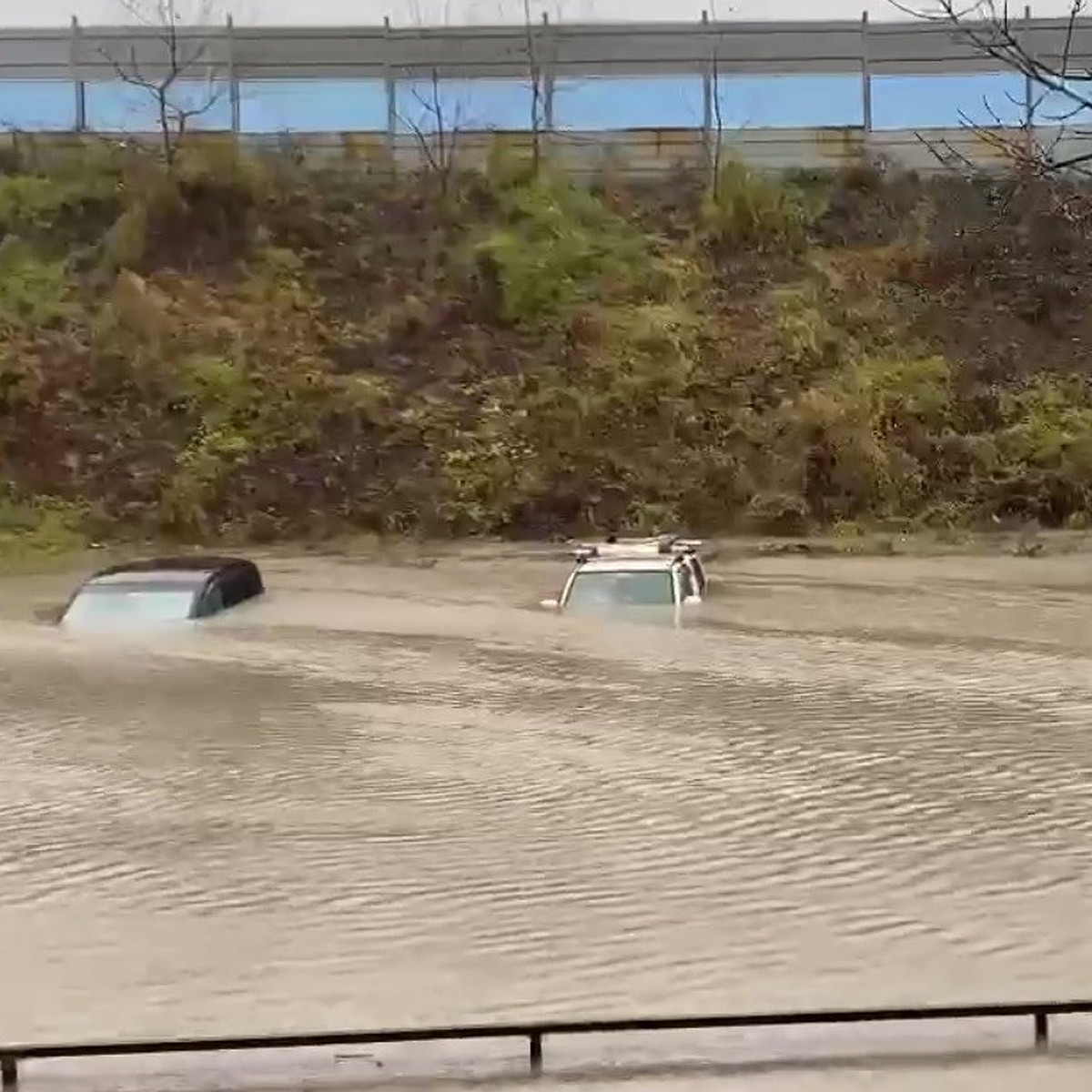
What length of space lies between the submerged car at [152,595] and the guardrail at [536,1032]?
9.89 m

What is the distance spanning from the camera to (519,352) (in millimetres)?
25703

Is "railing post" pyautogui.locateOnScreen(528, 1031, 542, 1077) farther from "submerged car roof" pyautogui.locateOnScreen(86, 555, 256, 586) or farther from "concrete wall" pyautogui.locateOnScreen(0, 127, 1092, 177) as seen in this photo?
"concrete wall" pyautogui.locateOnScreen(0, 127, 1092, 177)

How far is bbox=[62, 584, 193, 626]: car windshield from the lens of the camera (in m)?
13.9

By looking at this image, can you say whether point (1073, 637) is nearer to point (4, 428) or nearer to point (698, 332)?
point (698, 332)

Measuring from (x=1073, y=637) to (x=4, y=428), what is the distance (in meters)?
16.3

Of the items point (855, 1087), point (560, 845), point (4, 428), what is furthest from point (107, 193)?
point (855, 1087)

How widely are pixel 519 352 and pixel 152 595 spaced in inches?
483

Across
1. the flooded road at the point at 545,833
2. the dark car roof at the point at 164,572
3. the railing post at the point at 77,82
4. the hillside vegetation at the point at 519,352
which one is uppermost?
the railing post at the point at 77,82

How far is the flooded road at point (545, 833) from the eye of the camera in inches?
206

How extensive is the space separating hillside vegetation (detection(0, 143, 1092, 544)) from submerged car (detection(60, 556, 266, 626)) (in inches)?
310

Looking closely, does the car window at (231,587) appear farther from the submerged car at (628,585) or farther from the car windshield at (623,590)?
the car windshield at (623,590)

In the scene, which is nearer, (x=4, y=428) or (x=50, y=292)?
(x=4, y=428)

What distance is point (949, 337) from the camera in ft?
85.3

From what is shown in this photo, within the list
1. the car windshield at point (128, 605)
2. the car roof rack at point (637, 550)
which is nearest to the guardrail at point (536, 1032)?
the car windshield at point (128, 605)
